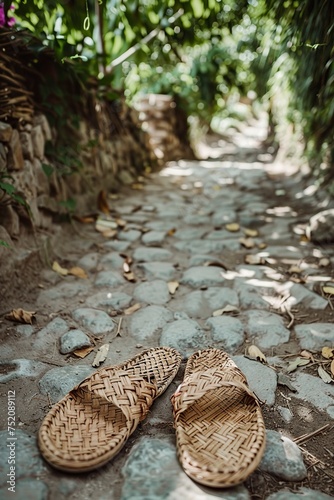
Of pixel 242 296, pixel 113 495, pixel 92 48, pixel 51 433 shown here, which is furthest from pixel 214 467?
pixel 92 48

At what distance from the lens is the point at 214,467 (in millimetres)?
927


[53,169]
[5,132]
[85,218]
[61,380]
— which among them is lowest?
[61,380]

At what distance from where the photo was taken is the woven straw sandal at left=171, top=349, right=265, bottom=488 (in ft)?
3.00

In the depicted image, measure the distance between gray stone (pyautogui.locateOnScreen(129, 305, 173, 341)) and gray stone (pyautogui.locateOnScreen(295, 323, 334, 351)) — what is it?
21.2 inches

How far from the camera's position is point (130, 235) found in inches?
98.6

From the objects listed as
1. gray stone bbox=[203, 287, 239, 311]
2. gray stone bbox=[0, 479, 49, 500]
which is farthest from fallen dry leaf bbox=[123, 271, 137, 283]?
gray stone bbox=[0, 479, 49, 500]

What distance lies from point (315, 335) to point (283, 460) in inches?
25.1

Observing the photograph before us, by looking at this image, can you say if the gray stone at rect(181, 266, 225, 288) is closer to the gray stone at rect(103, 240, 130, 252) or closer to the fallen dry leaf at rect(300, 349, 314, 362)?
the gray stone at rect(103, 240, 130, 252)

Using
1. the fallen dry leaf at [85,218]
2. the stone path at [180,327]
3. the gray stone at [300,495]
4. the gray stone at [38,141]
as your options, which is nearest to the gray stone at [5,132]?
the gray stone at [38,141]

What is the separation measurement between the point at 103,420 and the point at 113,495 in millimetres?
221

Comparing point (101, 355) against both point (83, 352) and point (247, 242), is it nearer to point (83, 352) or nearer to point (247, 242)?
point (83, 352)

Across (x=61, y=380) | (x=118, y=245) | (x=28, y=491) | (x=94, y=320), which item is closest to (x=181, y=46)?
(x=118, y=245)

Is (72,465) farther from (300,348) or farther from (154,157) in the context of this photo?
(154,157)

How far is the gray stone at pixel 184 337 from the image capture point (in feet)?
4.86
